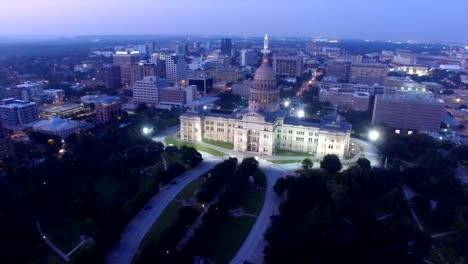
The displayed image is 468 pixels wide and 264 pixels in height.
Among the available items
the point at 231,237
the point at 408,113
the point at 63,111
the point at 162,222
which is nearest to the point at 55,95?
the point at 63,111

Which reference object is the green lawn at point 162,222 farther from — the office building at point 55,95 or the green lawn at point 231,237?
the office building at point 55,95

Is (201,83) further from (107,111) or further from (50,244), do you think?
(50,244)

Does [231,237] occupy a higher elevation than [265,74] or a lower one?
lower

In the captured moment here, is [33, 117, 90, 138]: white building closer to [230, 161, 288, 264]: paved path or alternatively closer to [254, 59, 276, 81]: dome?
[254, 59, 276, 81]: dome

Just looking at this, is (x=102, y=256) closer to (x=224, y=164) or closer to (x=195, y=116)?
(x=224, y=164)

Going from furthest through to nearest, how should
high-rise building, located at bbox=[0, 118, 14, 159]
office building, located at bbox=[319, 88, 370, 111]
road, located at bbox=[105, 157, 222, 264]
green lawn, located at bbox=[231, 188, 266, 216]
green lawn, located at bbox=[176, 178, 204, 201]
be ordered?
office building, located at bbox=[319, 88, 370, 111] → high-rise building, located at bbox=[0, 118, 14, 159] → green lawn, located at bbox=[176, 178, 204, 201] → green lawn, located at bbox=[231, 188, 266, 216] → road, located at bbox=[105, 157, 222, 264]

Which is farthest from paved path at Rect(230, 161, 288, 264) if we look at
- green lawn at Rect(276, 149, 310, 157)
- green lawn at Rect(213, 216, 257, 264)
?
green lawn at Rect(276, 149, 310, 157)
